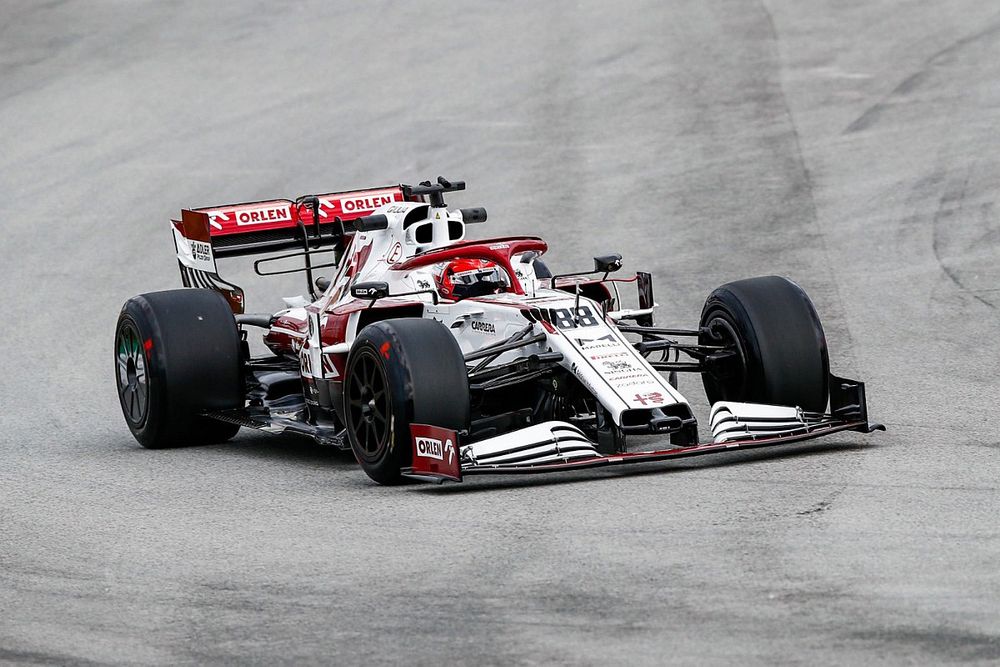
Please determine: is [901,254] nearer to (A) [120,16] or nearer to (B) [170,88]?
(B) [170,88]

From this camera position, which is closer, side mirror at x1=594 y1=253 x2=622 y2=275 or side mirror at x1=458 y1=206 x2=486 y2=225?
side mirror at x1=594 y1=253 x2=622 y2=275

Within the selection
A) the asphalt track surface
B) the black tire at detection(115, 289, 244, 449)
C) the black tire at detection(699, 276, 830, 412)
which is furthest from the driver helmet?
the black tire at detection(115, 289, 244, 449)

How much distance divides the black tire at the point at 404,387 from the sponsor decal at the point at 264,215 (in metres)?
3.34

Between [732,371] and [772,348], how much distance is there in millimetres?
350

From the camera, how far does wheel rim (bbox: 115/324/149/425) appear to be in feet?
40.0

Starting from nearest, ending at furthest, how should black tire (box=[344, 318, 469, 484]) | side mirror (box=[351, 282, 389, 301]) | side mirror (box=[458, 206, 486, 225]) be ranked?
black tire (box=[344, 318, 469, 484]), side mirror (box=[351, 282, 389, 301]), side mirror (box=[458, 206, 486, 225])

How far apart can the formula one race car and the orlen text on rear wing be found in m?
0.02

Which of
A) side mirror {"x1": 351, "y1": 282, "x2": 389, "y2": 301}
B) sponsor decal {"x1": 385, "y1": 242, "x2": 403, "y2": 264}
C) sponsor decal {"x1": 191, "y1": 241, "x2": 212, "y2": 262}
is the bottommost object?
side mirror {"x1": 351, "y1": 282, "x2": 389, "y2": 301}

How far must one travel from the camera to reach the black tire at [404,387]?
955cm

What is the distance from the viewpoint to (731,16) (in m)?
30.3

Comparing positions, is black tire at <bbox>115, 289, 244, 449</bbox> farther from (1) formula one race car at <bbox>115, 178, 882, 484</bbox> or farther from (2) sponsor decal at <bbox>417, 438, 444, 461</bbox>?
(2) sponsor decal at <bbox>417, 438, 444, 461</bbox>

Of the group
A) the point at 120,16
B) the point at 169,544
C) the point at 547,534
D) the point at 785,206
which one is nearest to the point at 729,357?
the point at 547,534

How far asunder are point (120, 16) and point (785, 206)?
1821 cm

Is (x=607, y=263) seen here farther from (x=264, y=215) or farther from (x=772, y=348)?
(x=264, y=215)
